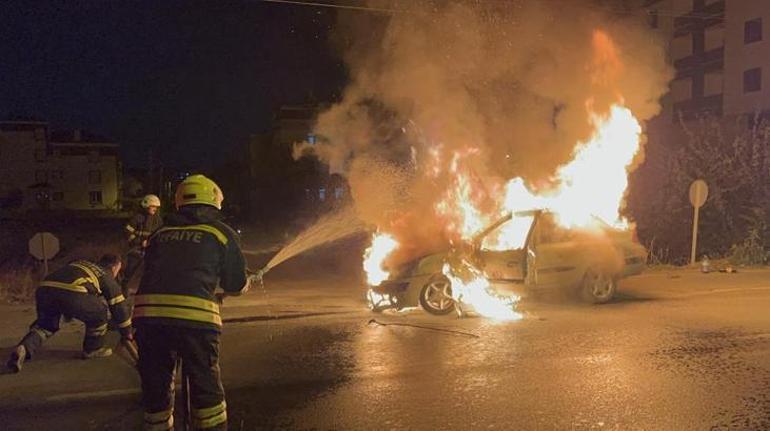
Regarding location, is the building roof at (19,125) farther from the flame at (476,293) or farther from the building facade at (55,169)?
the flame at (476,293)

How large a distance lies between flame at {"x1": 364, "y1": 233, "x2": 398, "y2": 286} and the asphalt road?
0.64 meters

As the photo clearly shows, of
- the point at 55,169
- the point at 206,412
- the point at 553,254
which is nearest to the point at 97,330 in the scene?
the point at 206,412

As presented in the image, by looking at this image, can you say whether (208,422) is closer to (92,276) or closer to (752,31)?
(92,276)

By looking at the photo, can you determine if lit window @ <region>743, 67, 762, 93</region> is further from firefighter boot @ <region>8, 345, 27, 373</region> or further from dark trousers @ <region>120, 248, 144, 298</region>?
firefighter boot @ <region>8, 345, 27, 373</region>

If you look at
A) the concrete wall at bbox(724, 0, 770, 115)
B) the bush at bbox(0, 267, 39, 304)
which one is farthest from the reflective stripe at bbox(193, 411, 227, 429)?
the concrete wall at bbox(724, 0, 770, 115)

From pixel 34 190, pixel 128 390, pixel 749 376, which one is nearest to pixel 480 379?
pixel 749 376

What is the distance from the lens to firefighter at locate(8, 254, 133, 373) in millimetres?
6691

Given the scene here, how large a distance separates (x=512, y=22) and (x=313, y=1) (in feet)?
14.0

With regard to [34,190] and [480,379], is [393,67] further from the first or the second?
[34,190]

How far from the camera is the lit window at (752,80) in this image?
4159cm

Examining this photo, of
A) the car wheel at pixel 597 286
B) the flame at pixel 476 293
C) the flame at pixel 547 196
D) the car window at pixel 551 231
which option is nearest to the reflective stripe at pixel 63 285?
the flame at pixel 547 196

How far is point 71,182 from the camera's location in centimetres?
6200

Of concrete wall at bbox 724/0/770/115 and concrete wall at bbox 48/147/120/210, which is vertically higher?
concrete wall at bbox 724/0/770/115

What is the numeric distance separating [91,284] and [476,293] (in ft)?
17.4
